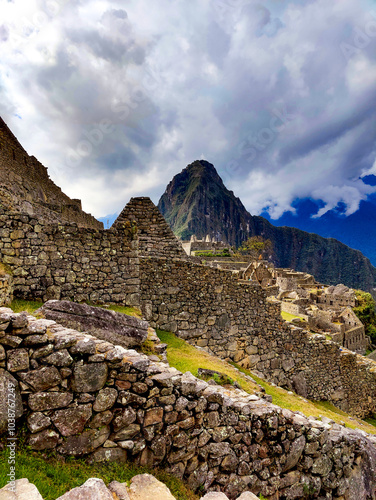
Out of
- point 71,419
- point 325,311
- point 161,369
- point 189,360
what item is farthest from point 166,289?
point 325,311

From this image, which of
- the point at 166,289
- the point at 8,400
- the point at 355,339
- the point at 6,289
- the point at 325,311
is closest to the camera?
the point at 8,400

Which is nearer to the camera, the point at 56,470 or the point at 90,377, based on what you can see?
the point at 56,470

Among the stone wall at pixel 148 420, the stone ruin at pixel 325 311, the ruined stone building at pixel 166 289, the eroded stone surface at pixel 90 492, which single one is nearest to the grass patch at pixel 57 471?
the stone wall at pixel 148 420

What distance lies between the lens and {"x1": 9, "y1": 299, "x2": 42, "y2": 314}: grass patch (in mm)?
5598

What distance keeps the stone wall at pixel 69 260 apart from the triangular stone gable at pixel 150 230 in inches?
82.5

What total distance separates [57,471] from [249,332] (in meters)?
10.1

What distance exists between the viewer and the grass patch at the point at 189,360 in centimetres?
712

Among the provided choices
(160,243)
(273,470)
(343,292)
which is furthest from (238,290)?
(343,292)

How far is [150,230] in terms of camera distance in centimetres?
1063

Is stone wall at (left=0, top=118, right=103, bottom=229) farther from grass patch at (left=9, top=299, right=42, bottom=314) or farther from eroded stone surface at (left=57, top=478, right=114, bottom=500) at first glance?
eroded stone surface at (left=57, top=478, right=114, bottom=500)

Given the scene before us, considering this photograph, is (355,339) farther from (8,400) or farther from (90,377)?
(8,400)

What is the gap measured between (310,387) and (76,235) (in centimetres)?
1404

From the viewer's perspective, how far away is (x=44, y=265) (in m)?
6.65

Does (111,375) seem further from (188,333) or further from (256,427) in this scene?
(188,333)
